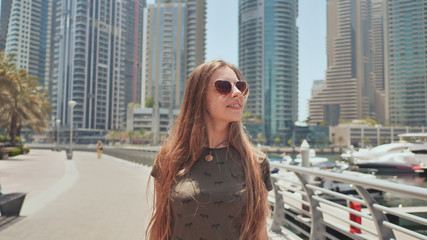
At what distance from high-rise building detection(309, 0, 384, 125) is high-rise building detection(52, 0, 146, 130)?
105086mm

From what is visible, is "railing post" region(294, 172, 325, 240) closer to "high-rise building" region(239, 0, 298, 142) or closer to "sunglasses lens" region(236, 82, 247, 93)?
"sunglasses lens" region(236, 82, 247, 93)

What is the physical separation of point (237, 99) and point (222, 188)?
17.4 inches

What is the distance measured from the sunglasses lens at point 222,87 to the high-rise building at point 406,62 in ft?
108

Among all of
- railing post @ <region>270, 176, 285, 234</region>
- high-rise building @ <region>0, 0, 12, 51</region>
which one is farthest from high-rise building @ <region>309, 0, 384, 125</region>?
high-rise building @ <region>0, 0, 12, 51</region>

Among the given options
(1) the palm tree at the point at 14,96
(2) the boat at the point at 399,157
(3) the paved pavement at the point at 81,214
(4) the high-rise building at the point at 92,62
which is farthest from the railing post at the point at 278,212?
(4) the high-rise building at the point at 92,62

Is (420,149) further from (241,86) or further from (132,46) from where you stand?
(132,46)

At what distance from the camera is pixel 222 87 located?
1.66 metres

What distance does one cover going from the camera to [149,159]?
19016mm

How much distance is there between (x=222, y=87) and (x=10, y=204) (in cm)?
567

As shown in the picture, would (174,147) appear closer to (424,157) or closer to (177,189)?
(177,189)

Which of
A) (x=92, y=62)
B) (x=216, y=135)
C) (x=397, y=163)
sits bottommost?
(x=397, y=163)

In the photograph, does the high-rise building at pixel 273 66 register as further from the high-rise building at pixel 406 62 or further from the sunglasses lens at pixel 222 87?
the sunglasses lens at pixel 222 87

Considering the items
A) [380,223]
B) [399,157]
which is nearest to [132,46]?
[399,157]

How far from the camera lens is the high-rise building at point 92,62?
408 ft
